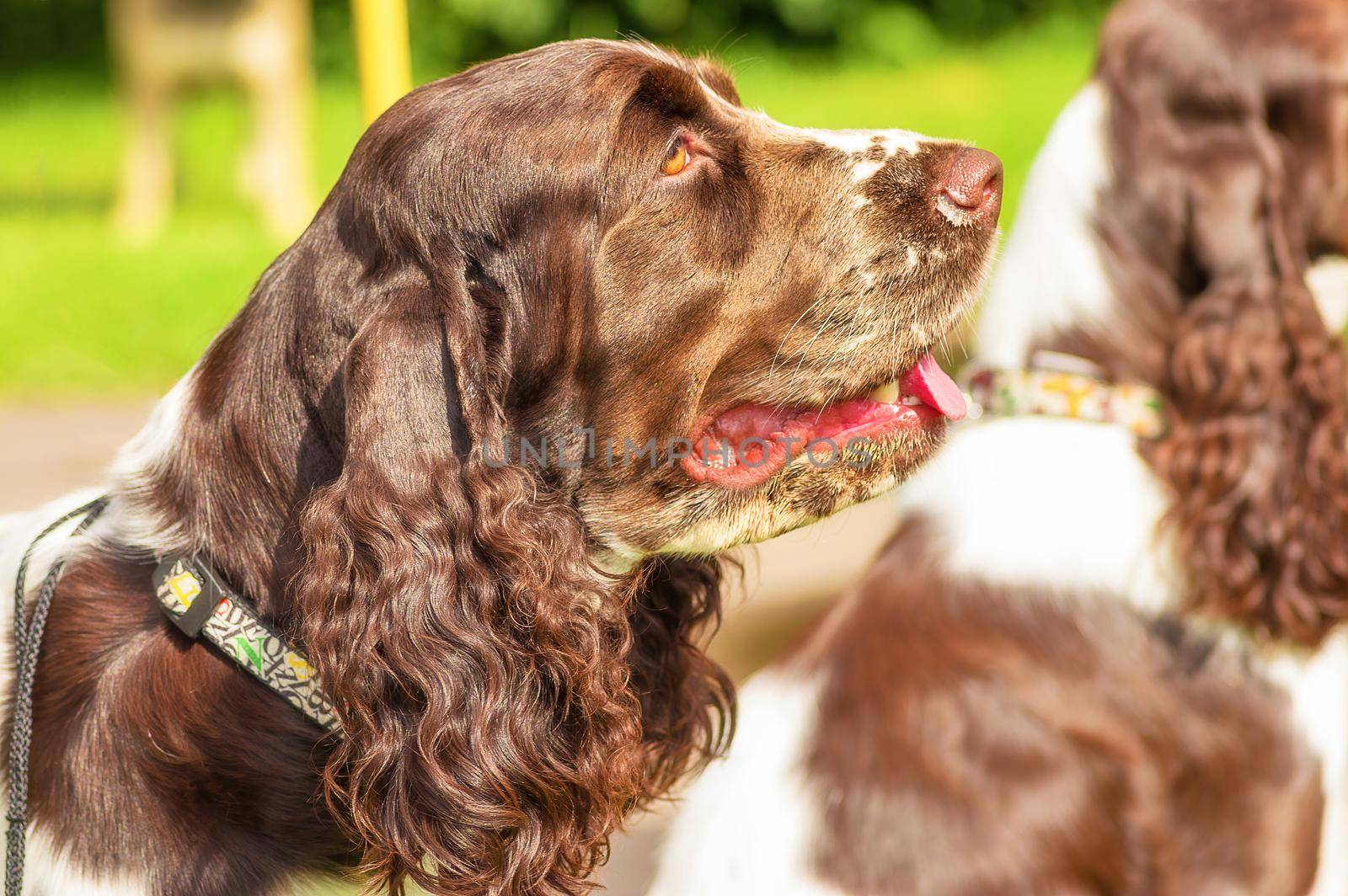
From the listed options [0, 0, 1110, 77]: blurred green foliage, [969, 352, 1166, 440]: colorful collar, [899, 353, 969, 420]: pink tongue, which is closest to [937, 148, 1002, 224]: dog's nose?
[899, 353, 969, 420]: pink tongue

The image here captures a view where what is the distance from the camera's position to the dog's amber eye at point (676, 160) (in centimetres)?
240

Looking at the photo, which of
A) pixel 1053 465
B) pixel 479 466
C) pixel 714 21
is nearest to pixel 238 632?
pixel 479 466

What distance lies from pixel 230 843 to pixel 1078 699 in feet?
5.33

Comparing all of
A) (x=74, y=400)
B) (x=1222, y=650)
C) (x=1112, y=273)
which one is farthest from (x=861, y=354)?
(x=74, y=400)

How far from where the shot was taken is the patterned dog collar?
7.22 feet

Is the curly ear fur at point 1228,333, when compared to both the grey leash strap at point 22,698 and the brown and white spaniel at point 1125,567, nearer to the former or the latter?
the brown and white spaniel at point 1125,567

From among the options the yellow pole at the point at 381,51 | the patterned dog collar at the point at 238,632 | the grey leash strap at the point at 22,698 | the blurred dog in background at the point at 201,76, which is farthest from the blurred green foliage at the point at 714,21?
the patterned dog collar at the point at 238,632

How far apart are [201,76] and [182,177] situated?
1399 millimetres

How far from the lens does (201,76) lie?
11641mm

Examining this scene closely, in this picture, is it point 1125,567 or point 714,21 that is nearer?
point 1125,567

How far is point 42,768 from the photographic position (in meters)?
2.25

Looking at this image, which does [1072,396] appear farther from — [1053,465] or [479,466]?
[479,466]

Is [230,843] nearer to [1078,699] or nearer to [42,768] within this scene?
[42,768]

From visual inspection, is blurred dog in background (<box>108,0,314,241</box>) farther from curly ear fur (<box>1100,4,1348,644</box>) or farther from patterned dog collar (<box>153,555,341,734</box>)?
patterned dog collar (<box>153,555,341,734</box>)
